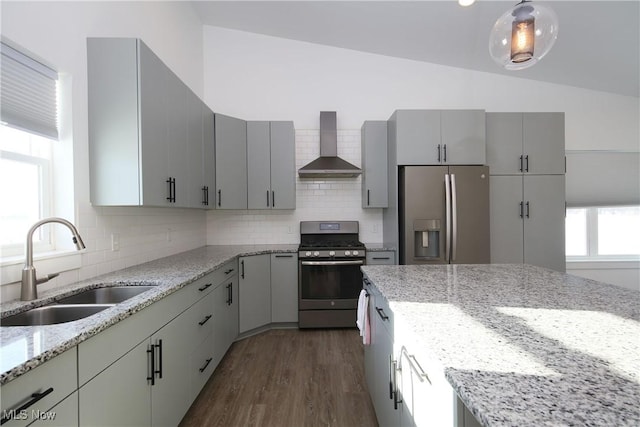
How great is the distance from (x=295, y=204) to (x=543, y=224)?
2870 millimetres

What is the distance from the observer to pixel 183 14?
3047 mm

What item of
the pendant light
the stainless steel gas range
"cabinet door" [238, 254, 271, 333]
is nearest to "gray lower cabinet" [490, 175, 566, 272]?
the stainless steel gas range

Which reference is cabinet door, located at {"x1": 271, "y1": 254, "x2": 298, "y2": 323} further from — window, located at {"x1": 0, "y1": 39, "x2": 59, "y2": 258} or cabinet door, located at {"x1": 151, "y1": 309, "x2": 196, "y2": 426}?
window, located at {"x1": 0, "y1": 39, "x2": 59, "y2": 258}

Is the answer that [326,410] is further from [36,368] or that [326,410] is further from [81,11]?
[81,11]

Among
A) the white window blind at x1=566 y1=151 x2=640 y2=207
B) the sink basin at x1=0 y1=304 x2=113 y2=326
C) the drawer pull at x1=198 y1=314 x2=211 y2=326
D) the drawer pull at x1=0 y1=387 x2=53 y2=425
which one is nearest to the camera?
the drawer pull at x1=0 y1=387 x2=53 y2=425

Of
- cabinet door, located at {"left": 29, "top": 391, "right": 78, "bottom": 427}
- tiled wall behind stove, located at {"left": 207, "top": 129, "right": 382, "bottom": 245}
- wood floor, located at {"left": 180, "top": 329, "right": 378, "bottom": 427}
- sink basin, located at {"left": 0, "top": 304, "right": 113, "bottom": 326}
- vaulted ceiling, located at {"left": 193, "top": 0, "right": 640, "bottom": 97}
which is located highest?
vaulted ceiling, located at {"left": 193, "top": 0, "right": 640, "bottom": 97}

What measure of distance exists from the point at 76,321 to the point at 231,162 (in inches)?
94.9

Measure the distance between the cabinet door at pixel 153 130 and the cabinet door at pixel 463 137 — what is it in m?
2.67

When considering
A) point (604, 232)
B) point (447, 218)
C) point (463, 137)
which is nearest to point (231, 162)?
point (447, 218)

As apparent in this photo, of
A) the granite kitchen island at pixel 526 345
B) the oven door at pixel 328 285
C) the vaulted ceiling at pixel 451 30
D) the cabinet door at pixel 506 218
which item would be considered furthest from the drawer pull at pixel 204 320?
the vaulted ceiling at pixel 451 30

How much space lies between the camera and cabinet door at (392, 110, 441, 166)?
3021 mm

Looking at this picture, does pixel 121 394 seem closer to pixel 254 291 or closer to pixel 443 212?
pixel 254 291

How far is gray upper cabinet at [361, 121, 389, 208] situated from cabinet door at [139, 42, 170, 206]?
7.23ft

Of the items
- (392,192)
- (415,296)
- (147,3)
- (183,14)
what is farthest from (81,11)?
(392,192)
